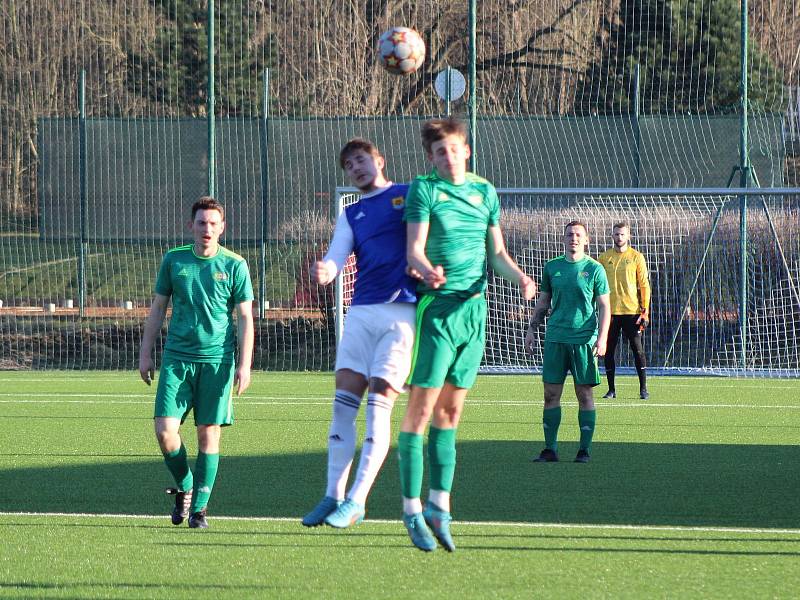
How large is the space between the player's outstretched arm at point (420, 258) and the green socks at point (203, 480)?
6.96 feet

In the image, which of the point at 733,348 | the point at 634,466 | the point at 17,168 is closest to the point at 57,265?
the point at 17,168

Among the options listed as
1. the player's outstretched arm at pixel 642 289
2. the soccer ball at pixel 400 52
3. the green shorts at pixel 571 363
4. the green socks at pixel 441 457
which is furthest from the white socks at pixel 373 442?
the player's outstretched arm at pixel 642 289

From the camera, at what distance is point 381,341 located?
5.97 m

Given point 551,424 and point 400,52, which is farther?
point 400,52

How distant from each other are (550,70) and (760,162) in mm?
3735

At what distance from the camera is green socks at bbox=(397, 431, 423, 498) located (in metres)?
5.84

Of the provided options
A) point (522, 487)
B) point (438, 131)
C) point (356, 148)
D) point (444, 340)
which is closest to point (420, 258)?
point (444, 340)

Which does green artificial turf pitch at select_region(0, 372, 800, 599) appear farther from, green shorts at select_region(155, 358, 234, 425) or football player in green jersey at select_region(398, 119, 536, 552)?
green shorts at select_region(155, 358, 234, 425)

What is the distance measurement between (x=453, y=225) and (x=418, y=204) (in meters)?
0.23

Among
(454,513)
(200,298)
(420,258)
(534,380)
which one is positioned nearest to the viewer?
(420,258)

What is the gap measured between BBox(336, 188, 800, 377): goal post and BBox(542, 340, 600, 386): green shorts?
26.7 ft

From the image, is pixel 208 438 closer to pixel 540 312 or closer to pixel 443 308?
pixel 443 308

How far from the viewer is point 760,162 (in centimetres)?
1942

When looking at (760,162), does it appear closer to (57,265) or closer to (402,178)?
(402,178)
